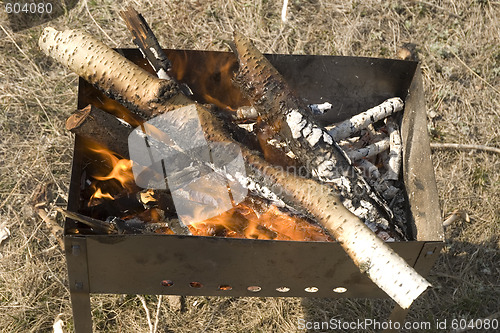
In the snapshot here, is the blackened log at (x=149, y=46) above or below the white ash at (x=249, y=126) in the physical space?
above

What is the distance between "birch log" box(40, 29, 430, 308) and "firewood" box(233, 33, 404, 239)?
0.48 feet

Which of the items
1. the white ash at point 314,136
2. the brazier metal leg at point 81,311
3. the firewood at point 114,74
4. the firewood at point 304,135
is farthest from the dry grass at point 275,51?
the white ash at point 314,136

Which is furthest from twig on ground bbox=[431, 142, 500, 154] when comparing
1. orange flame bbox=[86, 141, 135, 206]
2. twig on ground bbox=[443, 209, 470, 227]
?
orange flame bbox=[86, 141, 135, 206]

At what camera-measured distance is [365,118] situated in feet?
10.4

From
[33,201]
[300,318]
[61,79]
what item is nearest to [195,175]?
[300,318]

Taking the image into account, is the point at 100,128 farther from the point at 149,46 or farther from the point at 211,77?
the point at 211,77

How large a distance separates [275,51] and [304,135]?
1900mm

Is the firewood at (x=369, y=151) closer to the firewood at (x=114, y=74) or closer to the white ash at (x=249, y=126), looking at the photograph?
the white ash at (x=249, y=126)

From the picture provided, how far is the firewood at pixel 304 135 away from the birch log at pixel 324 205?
15cm

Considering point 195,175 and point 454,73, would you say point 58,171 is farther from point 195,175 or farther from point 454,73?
point 454,73

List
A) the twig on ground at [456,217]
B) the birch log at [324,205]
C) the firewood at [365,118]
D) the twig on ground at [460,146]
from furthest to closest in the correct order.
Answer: the twig on ground at [460,146] < the twig on ground at [456,217] < the firewood at [365,118] < the birch log at [324,205]

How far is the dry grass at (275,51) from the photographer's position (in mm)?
3436

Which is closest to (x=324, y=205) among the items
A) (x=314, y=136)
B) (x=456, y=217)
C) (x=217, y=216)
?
(x=314, y=136)

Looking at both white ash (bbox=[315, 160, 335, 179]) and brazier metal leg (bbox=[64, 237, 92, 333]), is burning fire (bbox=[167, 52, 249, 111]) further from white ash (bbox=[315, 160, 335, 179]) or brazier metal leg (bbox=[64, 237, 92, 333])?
brazier metal leg (bbox=[64, 237, 92, 333])
